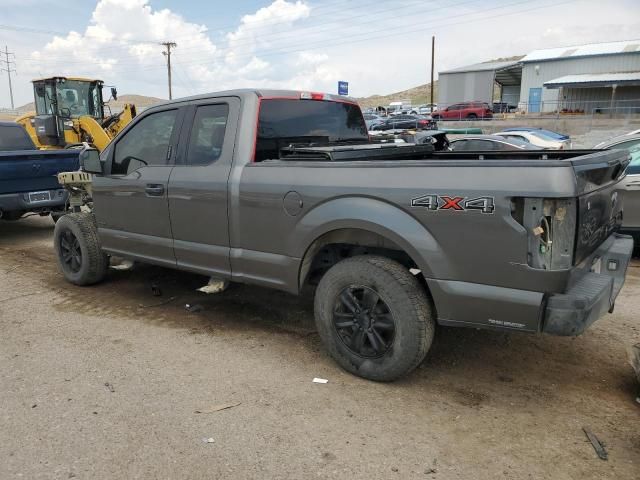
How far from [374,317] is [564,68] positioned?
4848 centimetres

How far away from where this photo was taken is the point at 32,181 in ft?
26.3

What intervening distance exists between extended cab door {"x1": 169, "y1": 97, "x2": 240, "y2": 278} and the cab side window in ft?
0.81

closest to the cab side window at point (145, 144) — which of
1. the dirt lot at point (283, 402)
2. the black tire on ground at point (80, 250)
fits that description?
the black tire on ground at point (80, 250)

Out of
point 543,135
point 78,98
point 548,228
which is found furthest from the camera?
point 543,135

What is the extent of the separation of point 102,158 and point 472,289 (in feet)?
13.0

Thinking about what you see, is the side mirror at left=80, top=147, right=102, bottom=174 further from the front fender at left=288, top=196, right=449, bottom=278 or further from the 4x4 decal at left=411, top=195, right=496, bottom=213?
the 4x4 decal at left=411, top=195, right=496, bottom=213

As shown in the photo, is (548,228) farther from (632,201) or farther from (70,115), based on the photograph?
(70,115)

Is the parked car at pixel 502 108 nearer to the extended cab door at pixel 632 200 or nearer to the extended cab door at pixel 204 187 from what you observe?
the extended cab door at pixel 632 200

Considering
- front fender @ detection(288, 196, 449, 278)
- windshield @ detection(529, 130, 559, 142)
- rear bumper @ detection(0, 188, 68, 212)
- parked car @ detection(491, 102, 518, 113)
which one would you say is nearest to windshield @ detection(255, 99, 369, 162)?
front fender @ detection(288, 196, 449, 278)

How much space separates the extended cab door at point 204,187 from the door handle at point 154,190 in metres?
0.14

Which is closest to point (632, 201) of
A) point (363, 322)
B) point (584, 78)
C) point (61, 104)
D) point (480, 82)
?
point (363, 322)

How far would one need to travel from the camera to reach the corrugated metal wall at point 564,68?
4205 centimetres

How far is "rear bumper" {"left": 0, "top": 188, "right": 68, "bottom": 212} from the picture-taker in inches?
305

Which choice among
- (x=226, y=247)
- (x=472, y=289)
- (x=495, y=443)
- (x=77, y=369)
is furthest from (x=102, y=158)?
(x=495, y=443)
